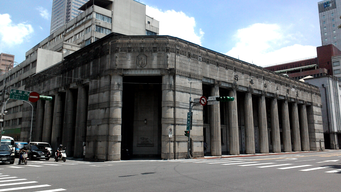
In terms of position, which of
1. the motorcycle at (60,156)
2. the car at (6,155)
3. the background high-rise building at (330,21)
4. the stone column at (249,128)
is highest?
the background high-rise building at (330,21)

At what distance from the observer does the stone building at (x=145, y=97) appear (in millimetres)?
29422

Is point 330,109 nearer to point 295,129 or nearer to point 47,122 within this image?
point 295,129

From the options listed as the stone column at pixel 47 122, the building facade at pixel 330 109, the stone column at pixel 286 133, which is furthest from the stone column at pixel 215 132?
the building facade at pixel 330 109

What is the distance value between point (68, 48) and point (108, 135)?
1628 inches

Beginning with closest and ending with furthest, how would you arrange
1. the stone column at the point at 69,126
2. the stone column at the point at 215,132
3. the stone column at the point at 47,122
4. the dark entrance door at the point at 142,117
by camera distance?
1. the stone column at the point at 215,132
2. the dark entrance door at the point at 142,117
3. the stone column at the point at 69,126
4. the stone column at the point at 47,122

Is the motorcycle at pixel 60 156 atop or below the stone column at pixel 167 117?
below

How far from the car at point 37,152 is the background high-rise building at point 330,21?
129 meters

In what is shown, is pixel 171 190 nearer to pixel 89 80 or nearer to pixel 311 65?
pixel 89 80

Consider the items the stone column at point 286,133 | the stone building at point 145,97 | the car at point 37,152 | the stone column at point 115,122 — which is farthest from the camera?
the stone column at point 286,133

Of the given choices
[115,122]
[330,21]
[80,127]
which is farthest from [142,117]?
[330,21]

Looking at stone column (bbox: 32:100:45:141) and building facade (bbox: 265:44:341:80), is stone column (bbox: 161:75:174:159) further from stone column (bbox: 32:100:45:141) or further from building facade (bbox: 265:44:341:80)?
building facade (bbox: 265:44:341:80)

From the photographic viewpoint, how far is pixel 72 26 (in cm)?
6819

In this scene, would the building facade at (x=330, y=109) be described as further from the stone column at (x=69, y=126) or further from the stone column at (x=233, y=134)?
the stone column at (x=69, y=126)

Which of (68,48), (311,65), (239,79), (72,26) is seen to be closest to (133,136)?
(239,79)
